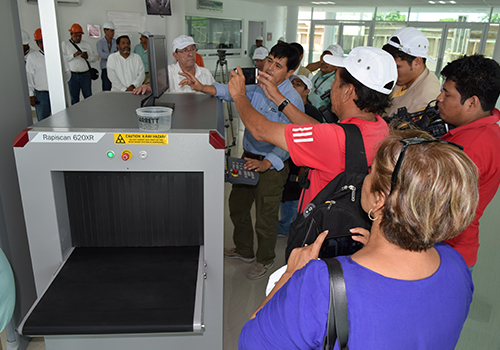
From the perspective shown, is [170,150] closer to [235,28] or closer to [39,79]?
[39,79]

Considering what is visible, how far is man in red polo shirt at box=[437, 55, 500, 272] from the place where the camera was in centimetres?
130

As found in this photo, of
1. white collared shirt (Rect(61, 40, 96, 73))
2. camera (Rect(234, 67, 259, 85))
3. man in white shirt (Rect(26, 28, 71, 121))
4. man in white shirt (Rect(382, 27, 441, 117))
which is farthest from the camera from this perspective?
white collared shirt (Rect(61, 40, 96, 73))

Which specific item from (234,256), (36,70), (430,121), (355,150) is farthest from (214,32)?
(355,150)

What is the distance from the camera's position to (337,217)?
1.05 m

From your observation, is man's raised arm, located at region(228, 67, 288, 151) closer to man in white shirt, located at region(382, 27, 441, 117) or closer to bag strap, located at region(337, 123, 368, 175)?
bag strap, located at region(337, 123, 368, 175)

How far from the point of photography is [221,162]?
1306 mm

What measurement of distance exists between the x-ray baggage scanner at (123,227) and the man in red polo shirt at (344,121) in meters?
0.22

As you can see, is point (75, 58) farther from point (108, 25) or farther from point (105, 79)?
point (108, 25)

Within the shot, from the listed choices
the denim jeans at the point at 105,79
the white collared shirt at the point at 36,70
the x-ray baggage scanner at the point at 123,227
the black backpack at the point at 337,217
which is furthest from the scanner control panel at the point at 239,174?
the denim jeans at the point at 105,79

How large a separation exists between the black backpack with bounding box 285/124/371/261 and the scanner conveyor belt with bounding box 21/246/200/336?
1.52 ft

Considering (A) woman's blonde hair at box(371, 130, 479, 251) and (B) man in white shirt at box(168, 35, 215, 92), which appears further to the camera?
(B) man in white shirt at box(168, 35, 215, 92)

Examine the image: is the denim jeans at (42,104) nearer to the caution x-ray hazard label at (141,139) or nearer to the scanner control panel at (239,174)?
the scanner control panel at (239,174)

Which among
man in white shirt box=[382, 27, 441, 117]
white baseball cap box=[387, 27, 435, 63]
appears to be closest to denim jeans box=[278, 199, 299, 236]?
man in white shirt box=[382, 27, 441, 117]

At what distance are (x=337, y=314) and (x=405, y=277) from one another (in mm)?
153
